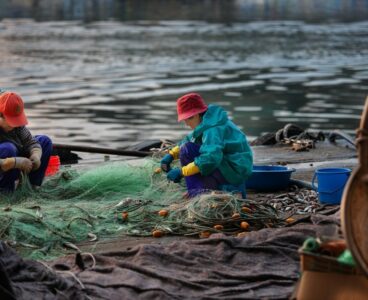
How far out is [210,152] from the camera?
730 centimetres

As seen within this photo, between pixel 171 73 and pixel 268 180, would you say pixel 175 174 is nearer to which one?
pixel 268 180

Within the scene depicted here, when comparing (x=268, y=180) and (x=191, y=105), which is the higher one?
(x=191, y=105)

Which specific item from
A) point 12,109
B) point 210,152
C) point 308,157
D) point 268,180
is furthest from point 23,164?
point 308,157

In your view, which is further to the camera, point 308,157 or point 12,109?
point 308,157

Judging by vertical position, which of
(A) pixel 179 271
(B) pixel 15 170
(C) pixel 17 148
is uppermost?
(C) pixel 17 148

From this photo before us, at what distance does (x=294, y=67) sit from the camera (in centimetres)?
2923

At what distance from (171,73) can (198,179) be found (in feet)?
66.0

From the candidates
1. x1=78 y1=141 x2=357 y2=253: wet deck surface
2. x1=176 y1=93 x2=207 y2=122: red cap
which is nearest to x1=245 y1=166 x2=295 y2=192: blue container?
x1=78 y1=141 x2=357 y2=253: wet deck surface

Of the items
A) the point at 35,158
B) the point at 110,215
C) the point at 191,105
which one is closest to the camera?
the point at 110,215

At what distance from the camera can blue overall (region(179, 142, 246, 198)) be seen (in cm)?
753

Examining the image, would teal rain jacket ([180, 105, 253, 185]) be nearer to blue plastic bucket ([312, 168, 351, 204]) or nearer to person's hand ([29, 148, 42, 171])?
blue plastic bucket ([312, 168, 351, 204])

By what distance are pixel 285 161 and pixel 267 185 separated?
2189mm

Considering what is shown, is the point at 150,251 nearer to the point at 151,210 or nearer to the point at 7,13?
the point at 151,210

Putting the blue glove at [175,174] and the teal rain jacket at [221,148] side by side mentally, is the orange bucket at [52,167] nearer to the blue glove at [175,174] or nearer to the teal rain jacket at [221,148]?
the blue glove at [175,174]
